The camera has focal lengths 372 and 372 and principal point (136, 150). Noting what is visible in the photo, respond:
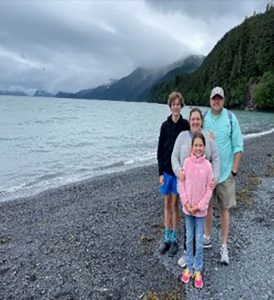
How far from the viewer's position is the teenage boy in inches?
251

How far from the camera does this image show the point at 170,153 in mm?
6465

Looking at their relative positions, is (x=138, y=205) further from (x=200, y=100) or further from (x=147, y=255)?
(x=200, y=100)

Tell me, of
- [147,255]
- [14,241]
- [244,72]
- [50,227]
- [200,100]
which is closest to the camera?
[147,255]

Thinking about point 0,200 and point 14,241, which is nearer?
point 14,241

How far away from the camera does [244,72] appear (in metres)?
111

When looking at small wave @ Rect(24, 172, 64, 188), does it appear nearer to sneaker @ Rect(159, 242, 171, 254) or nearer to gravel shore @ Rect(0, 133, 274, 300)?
gravel shore @ Rect(0, 133, 274, 300)

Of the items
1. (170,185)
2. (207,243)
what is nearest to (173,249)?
(207,243)

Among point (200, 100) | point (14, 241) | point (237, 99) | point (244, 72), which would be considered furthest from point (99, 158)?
point (200, 100)

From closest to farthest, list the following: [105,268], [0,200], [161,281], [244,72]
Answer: [161,281]
[105,268]
[0,200]
[244,72]

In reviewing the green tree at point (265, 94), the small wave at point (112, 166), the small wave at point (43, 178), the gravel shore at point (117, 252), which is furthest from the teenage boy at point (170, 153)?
the green tree at point (265, 94)

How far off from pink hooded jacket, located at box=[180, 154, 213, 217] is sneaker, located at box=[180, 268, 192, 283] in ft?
3.26

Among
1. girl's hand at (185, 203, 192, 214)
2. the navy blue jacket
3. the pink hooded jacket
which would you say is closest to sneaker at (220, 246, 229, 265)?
the pink hooded jacket

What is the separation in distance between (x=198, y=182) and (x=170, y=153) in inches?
36.2

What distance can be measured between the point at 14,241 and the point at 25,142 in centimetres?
2801
